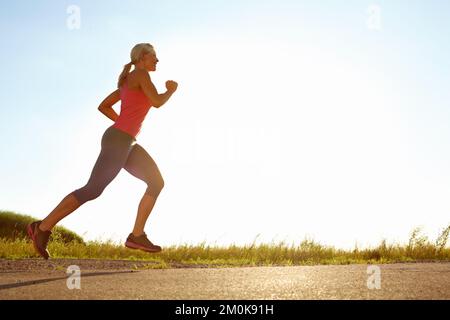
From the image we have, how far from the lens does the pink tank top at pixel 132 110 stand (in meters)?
5.99

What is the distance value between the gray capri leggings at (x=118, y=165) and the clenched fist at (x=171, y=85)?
657 mm

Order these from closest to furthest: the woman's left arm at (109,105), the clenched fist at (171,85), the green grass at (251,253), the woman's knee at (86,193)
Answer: the woman's knee at (86,193) → the clenched fist at (171,85) → the woman's left arm at (109,105) → the green grass at (251,253)

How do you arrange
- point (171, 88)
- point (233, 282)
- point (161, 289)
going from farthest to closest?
point (171, 88) < point (233, 282) < point (161, 289)

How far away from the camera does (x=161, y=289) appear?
4.02 metres

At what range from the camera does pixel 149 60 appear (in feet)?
20.4

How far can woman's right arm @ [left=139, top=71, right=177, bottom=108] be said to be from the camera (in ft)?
19.6

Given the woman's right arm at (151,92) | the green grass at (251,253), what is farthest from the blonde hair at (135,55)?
the green grass at (251,253)

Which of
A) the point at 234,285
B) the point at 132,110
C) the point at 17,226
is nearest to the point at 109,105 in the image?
the point at 132,110

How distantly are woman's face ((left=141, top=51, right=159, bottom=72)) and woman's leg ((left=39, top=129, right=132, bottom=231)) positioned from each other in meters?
0.84

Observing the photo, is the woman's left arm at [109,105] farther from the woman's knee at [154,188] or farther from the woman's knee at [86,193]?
the woman's knee at [86,193]
